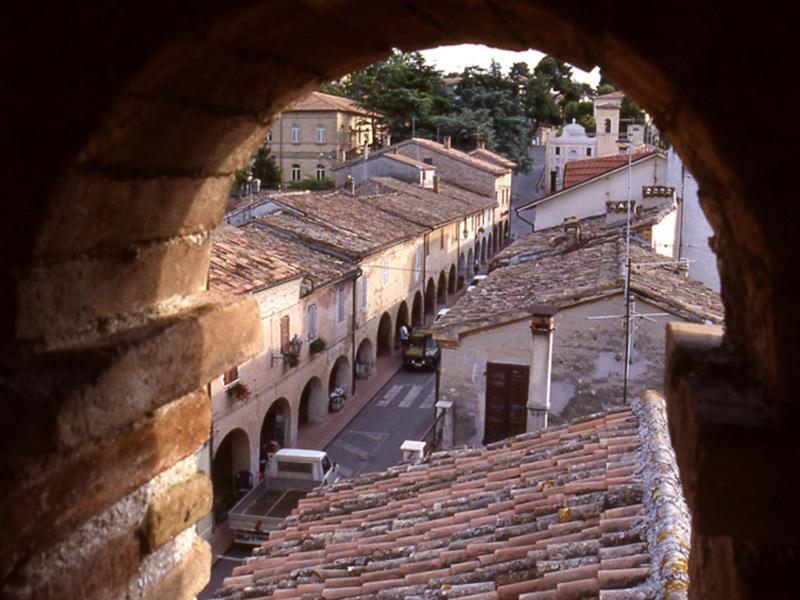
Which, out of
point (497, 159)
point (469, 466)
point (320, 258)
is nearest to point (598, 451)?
point (469, 466)

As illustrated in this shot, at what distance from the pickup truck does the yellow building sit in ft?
110

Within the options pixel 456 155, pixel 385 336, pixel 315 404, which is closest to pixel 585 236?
pixel 315 404

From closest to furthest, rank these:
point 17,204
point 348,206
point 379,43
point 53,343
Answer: point 17,204 < point 53,343 < point 379,43 < point 348,206

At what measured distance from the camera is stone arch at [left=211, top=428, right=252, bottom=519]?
736 inches

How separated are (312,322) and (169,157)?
1971 centimetres

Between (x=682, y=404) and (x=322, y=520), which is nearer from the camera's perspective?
(x=682, y=404)

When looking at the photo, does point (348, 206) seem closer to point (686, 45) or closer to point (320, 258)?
point (320, 258)

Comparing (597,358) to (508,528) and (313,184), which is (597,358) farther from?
(313,184)

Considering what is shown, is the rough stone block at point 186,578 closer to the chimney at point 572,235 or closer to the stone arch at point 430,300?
the chimney at point 572,235

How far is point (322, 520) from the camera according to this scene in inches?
291

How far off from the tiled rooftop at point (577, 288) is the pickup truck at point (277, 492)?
4.32 meters

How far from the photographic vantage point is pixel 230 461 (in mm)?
19094

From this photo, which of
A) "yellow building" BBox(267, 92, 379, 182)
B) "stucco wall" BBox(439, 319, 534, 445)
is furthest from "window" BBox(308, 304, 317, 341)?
"yellow building" BBox(267, 92, 379, 182)

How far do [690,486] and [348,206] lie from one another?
27062 mm
